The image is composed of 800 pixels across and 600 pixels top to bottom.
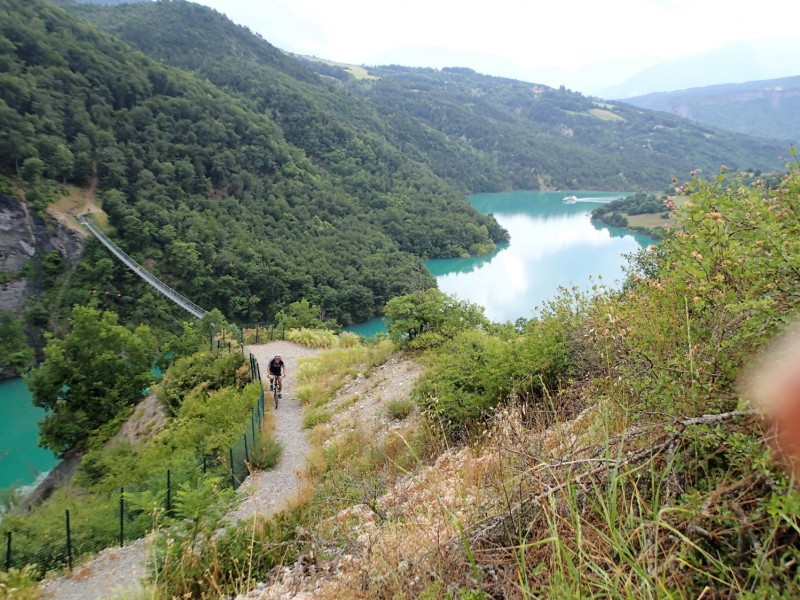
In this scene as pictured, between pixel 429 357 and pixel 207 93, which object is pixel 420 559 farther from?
pixel 207 93

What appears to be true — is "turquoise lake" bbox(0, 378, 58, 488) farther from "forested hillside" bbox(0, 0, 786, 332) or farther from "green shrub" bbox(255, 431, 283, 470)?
"green shrub" bbox(255, 431, 283, 470)

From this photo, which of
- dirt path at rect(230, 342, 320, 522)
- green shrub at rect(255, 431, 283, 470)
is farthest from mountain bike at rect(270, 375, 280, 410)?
green shrub at rect(255, 431, 283, 470)

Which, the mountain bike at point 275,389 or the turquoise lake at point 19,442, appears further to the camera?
the turquoise lake at point 19,442

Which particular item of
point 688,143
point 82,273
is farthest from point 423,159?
point 688,143

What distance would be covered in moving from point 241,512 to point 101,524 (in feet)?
5.80

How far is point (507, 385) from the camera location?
5508mm

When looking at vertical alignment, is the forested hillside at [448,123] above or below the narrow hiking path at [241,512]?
above

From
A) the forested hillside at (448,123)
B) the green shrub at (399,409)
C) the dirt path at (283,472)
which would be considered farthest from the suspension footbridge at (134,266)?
the forested hillside at (448,123)

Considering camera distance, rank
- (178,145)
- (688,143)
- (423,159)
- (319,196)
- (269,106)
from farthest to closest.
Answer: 1. (688,143)
2. (423,159)
3. (269,106)
4. (319,196)
5. (178,145)

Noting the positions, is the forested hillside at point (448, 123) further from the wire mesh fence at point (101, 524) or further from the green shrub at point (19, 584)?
the green shrub at point (19, 584)

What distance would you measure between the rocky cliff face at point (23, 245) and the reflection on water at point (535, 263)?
105 feet

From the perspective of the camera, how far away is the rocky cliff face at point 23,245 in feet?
115

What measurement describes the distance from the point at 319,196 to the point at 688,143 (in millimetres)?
134889

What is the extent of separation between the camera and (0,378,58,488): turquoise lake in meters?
20.0
